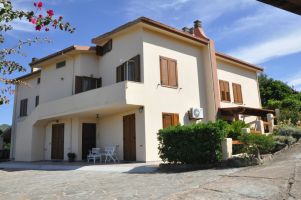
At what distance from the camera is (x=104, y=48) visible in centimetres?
1870

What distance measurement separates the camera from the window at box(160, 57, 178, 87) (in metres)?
15.9

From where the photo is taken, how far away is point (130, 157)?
15305 millimetres

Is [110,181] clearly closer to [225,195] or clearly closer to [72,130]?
[225,195]

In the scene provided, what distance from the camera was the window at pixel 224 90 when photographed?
19852 millimetres

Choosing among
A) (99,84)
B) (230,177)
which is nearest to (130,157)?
(99,84)

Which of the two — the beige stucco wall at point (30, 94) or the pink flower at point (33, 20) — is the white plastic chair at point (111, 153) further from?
the pink flower at point (33, 20)

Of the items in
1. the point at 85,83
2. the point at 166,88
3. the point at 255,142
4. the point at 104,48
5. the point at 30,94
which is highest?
the point at 104,48

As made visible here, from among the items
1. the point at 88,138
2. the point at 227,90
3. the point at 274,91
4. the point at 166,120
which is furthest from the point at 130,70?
the point at 274,91

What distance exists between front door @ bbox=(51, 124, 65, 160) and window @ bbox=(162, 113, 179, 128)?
24.7 ft

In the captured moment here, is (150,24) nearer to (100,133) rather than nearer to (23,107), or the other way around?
(100,133)

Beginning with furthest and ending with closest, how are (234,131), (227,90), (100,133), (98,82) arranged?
(227,90) < (98,82) < (100,133) < (234,131)

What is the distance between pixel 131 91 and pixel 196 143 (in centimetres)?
501

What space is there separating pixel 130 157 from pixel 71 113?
14.8 ft

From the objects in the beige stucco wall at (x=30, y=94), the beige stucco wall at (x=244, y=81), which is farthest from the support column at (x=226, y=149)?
the beige stucco wall at (x=30, y=94)
